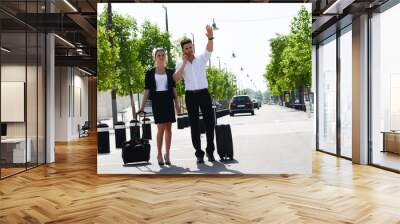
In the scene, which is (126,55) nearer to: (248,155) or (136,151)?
(136,151)

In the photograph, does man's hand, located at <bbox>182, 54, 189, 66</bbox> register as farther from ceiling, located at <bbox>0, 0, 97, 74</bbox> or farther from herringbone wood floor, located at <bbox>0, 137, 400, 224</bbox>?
ceiling, located at <bbox>0, 0, 97, 74</bbox>

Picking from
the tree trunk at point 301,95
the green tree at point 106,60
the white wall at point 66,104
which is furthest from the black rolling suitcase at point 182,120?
the white wall at point 66,104

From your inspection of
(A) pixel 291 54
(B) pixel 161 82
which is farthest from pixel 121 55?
(A) pixel 291 54

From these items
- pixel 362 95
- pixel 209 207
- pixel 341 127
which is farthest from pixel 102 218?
pixel 341 127

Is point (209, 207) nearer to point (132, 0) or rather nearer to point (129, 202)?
point (129, 202)

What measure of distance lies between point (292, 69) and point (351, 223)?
169 inches

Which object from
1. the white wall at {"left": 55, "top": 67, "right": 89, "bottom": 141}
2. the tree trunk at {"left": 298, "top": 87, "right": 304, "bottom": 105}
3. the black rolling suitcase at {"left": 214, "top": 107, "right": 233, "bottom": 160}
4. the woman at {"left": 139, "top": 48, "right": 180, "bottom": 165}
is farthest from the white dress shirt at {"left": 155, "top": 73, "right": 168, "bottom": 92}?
the white wall at {"left": 55, "top": 67, "right": 89, "bottom": 141}

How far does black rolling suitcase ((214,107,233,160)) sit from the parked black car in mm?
294

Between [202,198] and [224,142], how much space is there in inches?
65.6

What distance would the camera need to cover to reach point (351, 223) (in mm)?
4082

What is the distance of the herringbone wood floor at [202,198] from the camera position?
435 cm

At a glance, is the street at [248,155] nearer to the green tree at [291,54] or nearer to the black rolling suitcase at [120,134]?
the black rolling suitcase at [120,134]

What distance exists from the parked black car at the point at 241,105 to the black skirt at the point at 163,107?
940mm

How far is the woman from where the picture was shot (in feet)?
22.2
